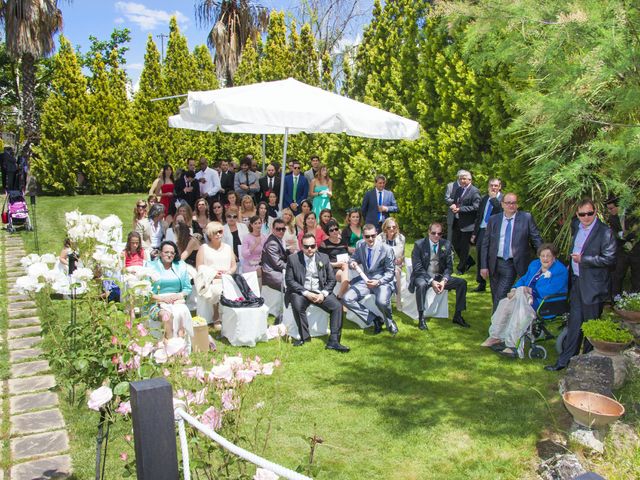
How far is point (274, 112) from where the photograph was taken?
7.39 m

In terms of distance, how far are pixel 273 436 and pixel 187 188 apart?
25.4 ft

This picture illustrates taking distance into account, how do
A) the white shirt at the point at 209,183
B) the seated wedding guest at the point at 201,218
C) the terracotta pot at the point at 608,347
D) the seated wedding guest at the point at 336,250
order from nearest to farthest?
the terracotta pot at the point at 608,347 < the seated wedding guest at the point at 336,250 < the seated wedding guest at the point at 201,218 < the white shirt at the point at 209,183

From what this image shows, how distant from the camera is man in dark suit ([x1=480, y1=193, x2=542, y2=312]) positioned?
23.3 feet

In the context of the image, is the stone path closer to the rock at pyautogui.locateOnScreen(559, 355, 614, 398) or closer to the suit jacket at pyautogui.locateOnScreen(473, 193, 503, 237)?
the rock at pyautogui.locateOnScreen(559, 355, 614, 398)

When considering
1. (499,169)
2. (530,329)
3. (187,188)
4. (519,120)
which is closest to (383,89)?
(499,169)

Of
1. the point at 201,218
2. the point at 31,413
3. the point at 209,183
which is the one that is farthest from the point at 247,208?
the point at 31,413

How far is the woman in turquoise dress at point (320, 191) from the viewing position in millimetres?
10727

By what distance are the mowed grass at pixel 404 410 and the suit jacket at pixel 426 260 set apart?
29.3 inches

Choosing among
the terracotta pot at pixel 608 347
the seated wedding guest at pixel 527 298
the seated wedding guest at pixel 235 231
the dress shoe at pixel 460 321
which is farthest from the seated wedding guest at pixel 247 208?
the terracotta pot at pixel 608 347

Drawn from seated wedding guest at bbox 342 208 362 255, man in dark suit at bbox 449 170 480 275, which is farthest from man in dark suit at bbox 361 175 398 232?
seated wedding guest at bbox 342 208 362 255

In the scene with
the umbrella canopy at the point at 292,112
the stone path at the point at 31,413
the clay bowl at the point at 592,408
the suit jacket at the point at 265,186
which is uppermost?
the umbrella canopy at the point at 292,112

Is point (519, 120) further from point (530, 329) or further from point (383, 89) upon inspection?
point (383, 89)

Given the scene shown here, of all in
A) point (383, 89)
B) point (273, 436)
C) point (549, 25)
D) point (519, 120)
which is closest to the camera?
point (549, 25)

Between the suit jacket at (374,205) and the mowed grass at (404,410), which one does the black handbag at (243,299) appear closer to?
the mowed grass at (404,410)
